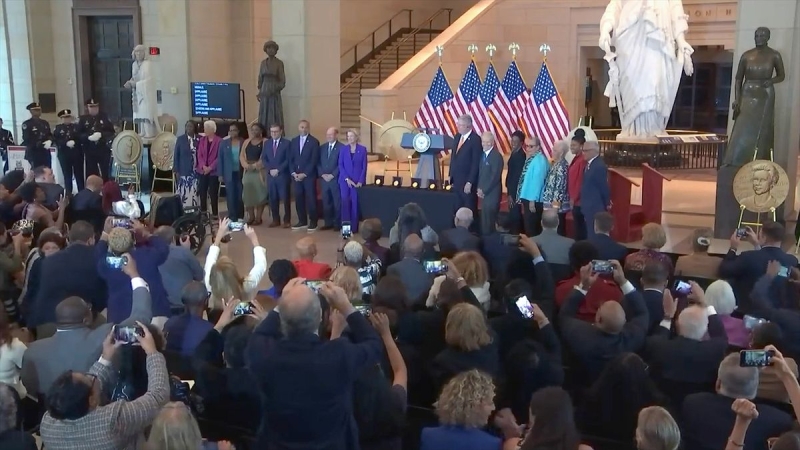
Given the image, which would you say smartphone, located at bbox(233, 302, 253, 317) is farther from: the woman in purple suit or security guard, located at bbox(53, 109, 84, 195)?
security guard, located at bbox(53, 109, 84, 195)

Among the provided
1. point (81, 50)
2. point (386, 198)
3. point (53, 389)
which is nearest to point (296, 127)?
point (386, 198)

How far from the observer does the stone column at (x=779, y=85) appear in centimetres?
1127

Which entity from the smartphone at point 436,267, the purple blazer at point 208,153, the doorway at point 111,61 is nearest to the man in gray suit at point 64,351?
the smartphone at point 436,267

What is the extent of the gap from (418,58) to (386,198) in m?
8.59

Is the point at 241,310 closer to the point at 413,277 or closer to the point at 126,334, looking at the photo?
the point at 126,334

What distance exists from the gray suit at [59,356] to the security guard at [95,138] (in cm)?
1064

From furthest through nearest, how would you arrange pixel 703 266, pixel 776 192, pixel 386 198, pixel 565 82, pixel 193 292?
1. pixel 565 82
2. pixel 386 198
3. pixel 776 192
4. pixel 703 266
5. pixel 193 292

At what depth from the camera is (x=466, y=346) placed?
4535mm

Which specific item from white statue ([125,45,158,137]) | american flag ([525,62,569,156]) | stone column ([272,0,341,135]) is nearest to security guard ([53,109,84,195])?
white statue ([125,45,158,137])

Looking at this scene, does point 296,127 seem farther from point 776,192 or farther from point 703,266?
point 703,266

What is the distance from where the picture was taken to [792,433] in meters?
3.55

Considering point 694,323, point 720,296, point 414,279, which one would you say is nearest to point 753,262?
point 720,296

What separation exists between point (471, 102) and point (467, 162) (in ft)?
16.2

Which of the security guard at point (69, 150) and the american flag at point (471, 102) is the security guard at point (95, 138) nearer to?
the security guard at point (69, 150)
